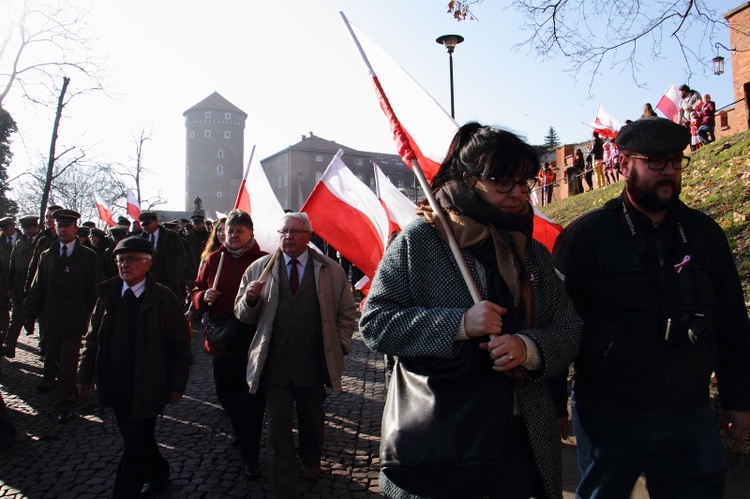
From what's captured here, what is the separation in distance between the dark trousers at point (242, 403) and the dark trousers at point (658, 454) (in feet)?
8.82

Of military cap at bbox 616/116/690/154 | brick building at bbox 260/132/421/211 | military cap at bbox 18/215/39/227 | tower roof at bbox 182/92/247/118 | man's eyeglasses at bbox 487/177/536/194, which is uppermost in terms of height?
tower roof at bbox 182/92/247/118

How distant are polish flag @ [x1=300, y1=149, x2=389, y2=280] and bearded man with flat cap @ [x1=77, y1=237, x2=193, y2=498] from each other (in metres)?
1.63

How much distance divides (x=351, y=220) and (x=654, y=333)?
342 centimetres

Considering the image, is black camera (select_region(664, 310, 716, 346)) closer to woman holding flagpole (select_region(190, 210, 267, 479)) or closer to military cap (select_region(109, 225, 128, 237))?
woman holding flagpole (select_region(190, 210, 267, 479))

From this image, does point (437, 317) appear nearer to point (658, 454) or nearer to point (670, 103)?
point (658, 454)

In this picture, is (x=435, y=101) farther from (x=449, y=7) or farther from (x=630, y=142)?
(x=449, y=7)

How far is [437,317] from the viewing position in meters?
1.98

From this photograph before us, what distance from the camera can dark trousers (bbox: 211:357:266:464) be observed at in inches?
177

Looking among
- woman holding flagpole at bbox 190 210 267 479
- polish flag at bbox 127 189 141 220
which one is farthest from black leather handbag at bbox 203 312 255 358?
polish flag at bbox 127 189 141 220

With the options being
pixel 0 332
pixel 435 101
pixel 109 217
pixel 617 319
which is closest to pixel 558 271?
pixel 617 319

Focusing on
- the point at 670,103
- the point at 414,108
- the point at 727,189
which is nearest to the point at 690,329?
the point at 414,108

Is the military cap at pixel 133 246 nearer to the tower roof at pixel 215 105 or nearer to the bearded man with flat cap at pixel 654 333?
the bearded man with flat cap at pixel 654 333

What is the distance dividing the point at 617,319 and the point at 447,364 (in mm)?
950

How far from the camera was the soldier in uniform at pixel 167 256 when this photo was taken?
30.2 ft
